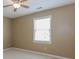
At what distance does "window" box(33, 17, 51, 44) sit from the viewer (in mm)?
4504

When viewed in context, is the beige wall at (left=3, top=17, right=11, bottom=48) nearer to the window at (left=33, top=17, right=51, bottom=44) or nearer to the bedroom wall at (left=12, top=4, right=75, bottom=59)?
the bedroom wall at (left=12, top=4, right=75, bottom=59)

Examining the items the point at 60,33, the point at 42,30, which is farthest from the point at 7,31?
the point at 60,33

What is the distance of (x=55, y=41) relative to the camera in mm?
4102

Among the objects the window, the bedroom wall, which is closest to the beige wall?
the bedroom wall

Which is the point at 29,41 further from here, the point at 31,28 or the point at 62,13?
the point at 62,13

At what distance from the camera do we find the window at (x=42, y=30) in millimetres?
4504

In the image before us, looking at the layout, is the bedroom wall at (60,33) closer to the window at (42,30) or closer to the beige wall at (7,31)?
the window at (42,30)

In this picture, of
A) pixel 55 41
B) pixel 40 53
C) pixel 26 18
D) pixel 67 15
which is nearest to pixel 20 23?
pixel 26 18

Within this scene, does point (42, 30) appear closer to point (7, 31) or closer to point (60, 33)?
point (60, 33)

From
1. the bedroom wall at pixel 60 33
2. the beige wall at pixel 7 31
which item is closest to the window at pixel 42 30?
the bedroom wall at pixel 60 33

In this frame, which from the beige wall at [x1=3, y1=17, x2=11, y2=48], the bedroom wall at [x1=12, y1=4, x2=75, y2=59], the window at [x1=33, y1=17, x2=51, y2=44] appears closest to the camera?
the bedroom wall at [x1=12, y1=4, x2=75, y2=59]

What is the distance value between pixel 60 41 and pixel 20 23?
120 inches

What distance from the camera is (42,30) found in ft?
15.8

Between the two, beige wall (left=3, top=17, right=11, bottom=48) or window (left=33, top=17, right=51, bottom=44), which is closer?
window (left=33, top=17, right=51, bottom=44)
